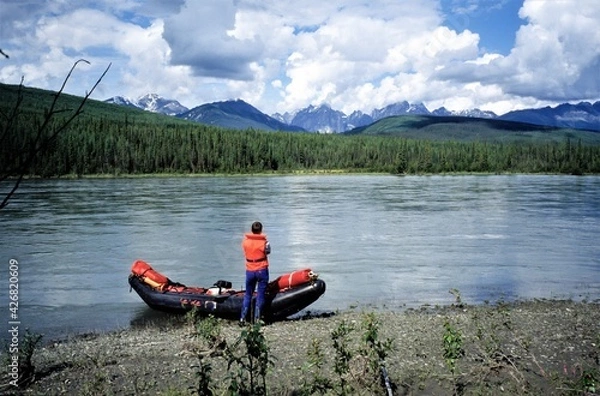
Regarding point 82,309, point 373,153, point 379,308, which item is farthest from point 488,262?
point 373,153

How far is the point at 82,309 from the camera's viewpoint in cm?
1884

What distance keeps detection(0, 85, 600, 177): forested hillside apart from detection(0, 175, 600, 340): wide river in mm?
82549

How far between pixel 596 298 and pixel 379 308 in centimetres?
820

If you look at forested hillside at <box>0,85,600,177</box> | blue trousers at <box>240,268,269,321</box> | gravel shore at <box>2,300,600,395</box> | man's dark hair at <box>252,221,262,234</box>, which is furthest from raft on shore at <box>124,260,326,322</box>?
forested hillside at <box>0,85,600,177</box>

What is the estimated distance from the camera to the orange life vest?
15.3m

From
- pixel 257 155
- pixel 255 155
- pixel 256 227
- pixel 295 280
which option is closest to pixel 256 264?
pixel 256 227

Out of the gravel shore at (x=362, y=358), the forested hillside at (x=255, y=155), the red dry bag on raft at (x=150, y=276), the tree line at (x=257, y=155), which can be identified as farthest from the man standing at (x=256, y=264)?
the tree line at (x=257, y=155)

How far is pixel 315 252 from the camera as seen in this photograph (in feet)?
97.0

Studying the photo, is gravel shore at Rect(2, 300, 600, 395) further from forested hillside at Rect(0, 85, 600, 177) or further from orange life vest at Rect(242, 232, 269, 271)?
forested hillside at Rect(0, 85, 600, 177)

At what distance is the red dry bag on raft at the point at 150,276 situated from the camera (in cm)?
1816

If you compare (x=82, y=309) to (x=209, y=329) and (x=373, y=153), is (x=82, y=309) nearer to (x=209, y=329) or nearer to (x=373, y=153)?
(x=209, y=329)

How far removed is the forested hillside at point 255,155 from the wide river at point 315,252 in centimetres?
8255

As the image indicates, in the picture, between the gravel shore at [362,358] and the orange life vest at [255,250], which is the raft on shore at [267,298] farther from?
the orange life vest at [255,250]

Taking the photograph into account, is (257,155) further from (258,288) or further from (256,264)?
(256,264)
